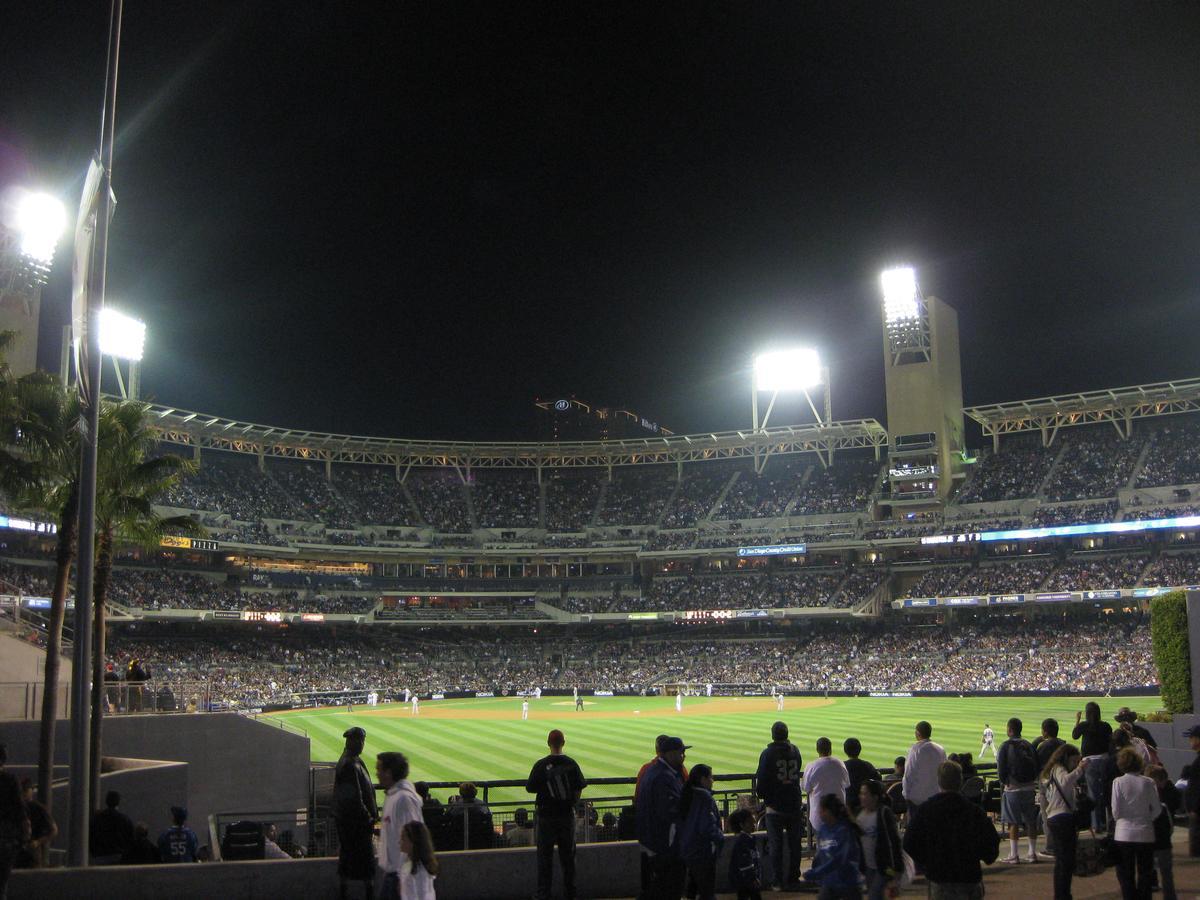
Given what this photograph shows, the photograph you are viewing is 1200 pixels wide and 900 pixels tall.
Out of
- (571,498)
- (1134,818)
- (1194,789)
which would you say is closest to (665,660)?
(571,498)

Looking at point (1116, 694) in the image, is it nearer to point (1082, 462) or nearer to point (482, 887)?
point (1082, 462)

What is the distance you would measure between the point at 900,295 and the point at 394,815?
74475 millimetres

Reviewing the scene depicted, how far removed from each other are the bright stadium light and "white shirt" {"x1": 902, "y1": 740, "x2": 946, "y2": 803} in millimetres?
68967

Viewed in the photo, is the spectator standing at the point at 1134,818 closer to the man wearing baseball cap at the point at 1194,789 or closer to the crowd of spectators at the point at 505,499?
the man wearing baseball cap at the point at 1194,789

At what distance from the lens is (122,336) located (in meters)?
64.7

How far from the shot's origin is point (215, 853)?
15.8 m

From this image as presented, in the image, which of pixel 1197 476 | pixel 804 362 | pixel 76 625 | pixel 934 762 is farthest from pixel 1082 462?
pixel 76 625

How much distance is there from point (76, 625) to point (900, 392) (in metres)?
72.0

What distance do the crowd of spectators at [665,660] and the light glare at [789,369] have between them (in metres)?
20.1

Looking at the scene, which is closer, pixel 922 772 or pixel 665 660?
pixel 922 772

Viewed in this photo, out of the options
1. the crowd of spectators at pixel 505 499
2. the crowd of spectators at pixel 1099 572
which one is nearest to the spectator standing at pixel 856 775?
the crowd of spectators at pixel 1099 572

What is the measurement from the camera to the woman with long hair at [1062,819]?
1027 cm

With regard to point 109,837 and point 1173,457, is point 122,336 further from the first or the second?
point 1173,457

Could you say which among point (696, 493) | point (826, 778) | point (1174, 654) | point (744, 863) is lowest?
point (744, 863)
